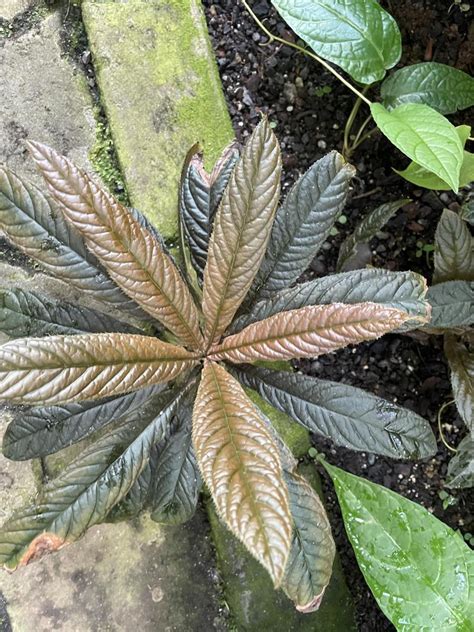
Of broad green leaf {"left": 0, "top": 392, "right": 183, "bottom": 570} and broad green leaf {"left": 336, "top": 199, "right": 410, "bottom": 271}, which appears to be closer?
broad green leaf {"left": 0, "top": 392, "right": 183, "bottom": 570}

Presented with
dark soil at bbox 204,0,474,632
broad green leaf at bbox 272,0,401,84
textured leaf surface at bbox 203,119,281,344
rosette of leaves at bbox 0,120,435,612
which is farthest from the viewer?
dark soil at bbox 204,0,474,632

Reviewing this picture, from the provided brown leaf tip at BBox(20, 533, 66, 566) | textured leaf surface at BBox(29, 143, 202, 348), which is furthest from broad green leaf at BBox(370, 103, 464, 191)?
brown leaf tip at BBox(20, 533, 66, 566)

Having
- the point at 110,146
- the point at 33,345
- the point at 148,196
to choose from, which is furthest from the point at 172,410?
the point at 110,146

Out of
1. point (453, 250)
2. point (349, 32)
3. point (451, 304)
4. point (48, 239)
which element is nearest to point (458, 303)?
point (451, 304)

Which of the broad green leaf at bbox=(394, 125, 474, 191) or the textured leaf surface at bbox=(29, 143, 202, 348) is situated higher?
the textured leaf surface at bbox=(29, 143, 202, 348)

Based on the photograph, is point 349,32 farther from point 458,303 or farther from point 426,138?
point 458,303

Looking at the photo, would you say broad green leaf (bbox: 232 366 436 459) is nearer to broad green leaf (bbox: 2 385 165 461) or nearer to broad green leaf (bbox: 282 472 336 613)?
broad green leaf (bbox: 282 472 336 613)

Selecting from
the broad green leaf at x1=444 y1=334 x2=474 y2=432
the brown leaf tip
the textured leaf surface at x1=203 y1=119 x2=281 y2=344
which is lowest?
the broad green leaf at x1=444 y1=334 x2=474 y2=432

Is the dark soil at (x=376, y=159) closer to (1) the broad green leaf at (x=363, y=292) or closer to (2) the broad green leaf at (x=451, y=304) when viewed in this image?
(2) the broad green leaf at (x=451, y=304)
